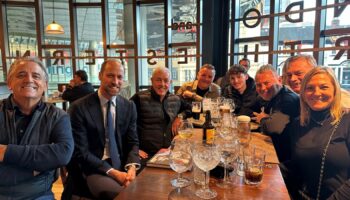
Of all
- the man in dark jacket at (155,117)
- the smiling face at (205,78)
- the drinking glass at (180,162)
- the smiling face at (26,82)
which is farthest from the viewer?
the smiling face at (205,78)

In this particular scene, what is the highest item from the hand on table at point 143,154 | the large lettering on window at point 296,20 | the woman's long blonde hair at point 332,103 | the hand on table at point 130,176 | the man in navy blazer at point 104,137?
the large lettering on window at point 296,20

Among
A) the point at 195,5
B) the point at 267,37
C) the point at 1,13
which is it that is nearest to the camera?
the point at 267,37

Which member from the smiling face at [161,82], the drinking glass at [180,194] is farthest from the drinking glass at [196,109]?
the drinking glass at [180,194]

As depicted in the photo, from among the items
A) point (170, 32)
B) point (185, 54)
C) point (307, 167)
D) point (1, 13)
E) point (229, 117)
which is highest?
point (1, 13)

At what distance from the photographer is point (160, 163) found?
1.40 metres

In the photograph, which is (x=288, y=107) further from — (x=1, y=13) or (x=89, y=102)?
(x=1, y=13)

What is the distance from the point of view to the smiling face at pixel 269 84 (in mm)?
2297

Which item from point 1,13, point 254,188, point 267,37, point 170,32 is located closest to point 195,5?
point 170,32

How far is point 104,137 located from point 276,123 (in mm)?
1265

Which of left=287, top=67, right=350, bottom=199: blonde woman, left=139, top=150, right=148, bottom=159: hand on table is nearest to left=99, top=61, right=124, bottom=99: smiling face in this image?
left=139, top=150, right=148, bottom=159: hand on table

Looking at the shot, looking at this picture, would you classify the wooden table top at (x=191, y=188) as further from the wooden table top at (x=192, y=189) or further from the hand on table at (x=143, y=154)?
the hand on table at (x=143, y=154)

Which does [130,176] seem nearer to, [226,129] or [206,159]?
[226,129]

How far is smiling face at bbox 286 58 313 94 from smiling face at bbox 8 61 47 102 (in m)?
1.96

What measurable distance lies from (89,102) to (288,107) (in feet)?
4.83
